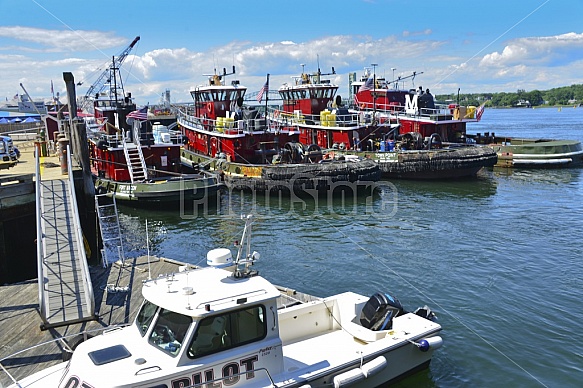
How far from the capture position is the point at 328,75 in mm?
A: 43438

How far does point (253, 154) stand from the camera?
1280 inches

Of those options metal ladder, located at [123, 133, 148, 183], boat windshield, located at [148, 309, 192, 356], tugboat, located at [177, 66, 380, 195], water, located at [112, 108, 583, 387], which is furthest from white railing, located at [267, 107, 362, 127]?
boat windshield, located at [148, 309, 192, 356]

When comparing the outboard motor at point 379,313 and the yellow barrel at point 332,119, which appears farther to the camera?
the yellow barrel at point 332,119

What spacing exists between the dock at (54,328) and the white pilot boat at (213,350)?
0.93 metres

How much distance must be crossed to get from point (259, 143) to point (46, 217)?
19.7 meters

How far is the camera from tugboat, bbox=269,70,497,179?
107 ft

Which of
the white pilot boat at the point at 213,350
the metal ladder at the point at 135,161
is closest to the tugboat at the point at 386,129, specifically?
the metal ladder at the point at 135,161

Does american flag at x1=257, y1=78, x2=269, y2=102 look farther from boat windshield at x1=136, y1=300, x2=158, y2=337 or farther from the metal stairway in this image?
boat windshield at x1=136, y1=300, x2=158, y2=337

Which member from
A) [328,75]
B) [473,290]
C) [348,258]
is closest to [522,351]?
[473,290]

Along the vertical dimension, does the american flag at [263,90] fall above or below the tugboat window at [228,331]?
above

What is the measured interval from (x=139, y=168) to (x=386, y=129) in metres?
19.2

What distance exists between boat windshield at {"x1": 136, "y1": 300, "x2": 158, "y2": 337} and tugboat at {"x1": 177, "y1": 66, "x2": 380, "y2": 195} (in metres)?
19.9

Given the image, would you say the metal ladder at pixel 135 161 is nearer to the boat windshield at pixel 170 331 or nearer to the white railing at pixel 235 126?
the white railing at pixel 235 126

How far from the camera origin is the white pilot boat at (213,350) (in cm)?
710
